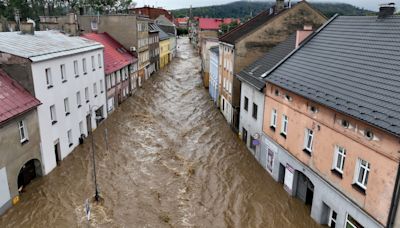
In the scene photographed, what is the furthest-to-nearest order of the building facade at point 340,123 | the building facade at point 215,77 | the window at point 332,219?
the building facade at point 215,77
the window at point 332,219
the building facade at point 340,123

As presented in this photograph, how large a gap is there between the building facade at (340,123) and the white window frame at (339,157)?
41 millimetres

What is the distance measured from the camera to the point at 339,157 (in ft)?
47.8

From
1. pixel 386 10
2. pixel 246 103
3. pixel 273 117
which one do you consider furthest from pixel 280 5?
pixel 386 10

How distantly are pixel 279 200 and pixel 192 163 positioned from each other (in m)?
7.49

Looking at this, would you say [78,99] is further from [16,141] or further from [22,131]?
[16,141]

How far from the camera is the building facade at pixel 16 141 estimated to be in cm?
1675

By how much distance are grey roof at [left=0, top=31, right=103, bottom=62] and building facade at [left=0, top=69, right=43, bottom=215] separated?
1.78 metres

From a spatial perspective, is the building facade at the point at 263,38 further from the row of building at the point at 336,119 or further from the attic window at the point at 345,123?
the attic window at the point at 345,123

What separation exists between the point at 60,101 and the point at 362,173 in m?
18.6

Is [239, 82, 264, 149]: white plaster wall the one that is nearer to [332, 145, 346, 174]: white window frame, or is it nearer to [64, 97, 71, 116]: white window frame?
[332, 145, 346, 174]: white window frame

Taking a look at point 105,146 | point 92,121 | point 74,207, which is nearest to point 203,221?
point 74,207

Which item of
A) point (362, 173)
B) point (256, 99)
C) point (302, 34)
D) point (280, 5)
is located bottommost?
point (362, 173)

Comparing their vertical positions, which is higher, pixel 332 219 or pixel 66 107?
pixel 66 107

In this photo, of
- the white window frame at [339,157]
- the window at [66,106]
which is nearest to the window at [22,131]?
the window at [66,106]
